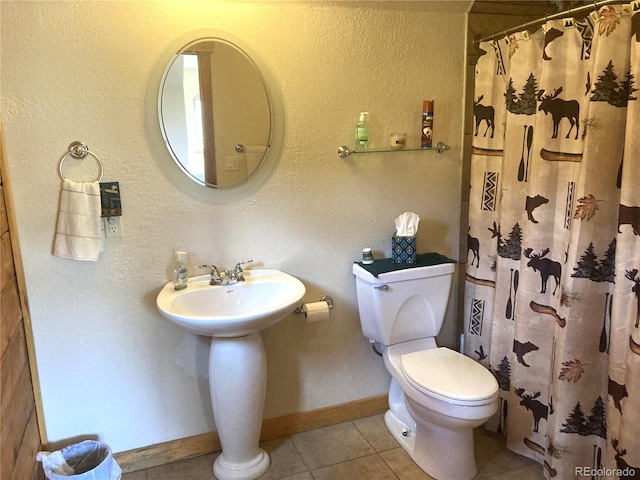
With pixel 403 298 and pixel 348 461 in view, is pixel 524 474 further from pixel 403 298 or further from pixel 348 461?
pixel 403 298

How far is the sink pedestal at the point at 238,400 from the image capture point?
2.00 meters

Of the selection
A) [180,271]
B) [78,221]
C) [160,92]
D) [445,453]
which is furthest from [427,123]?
[78,221]

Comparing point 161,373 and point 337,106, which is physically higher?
point 337,106

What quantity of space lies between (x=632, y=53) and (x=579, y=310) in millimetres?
887

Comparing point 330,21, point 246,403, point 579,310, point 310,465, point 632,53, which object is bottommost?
point 310,465

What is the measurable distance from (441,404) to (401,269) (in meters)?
0.59

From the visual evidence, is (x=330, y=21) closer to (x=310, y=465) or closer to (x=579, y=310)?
(x=579, y=310)

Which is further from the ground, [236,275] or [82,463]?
[236,275]

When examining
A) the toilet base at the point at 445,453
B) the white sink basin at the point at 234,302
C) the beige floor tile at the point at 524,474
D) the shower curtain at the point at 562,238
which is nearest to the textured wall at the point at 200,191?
the white sink basin at the point at 234,302

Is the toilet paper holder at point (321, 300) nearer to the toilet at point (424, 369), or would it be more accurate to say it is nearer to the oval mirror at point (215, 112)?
the toilet at point (424, 369)

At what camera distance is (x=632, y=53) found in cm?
161

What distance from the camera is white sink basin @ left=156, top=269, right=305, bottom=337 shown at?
70.0 inches

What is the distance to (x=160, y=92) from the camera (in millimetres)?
1940

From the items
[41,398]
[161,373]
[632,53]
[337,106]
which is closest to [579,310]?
[632,53]
